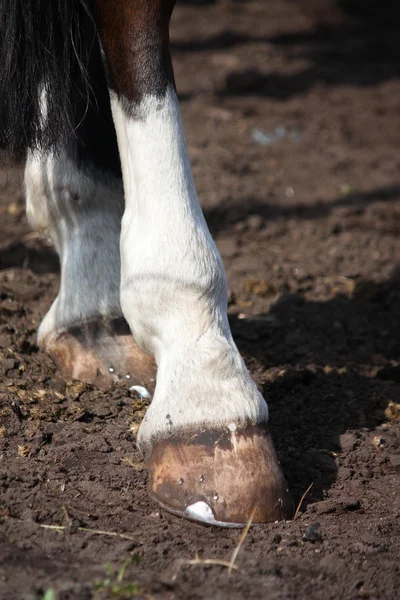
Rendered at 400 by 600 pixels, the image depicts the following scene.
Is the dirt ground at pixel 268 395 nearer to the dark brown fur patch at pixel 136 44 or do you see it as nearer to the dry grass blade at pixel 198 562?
the dry grass blade at pixel 198 562

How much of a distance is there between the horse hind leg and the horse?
318 mm

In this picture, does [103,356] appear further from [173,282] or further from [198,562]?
[198,562]

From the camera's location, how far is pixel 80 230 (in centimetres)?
236

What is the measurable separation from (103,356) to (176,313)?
1.55 ft

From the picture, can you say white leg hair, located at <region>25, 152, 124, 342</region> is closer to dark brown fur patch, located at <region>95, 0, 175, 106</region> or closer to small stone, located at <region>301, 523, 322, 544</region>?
dark brown fur patch, located at <region>95, 0, 175, 106</region>

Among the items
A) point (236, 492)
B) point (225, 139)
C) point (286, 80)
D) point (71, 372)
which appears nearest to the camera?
point (236, 492)

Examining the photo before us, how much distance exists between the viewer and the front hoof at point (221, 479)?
A: 1.71 metres

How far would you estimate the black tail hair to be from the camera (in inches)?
70.3

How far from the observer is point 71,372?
2.26 m

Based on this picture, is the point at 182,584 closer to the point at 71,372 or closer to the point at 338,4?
the point at 71,372

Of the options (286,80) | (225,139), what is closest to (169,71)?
(225,139)

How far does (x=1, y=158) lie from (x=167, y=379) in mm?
640

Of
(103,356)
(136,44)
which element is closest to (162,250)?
(136,44)

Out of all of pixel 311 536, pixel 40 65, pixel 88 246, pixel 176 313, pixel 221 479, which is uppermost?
pixel 40 65
